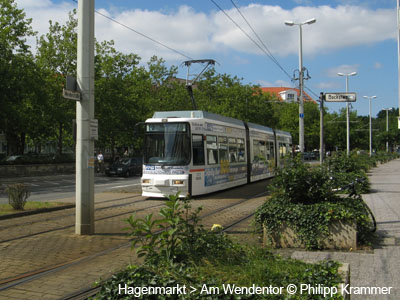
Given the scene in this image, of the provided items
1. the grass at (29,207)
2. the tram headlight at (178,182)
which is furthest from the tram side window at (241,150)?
the grass at (29,207)

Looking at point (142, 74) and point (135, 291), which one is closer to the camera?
point (135, 291)

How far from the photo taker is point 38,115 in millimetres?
32000

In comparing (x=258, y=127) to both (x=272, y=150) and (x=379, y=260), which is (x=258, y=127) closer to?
(x=272, y=150)

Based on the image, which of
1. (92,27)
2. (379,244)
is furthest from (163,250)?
(92,27)

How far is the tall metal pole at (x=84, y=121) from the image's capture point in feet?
28.7

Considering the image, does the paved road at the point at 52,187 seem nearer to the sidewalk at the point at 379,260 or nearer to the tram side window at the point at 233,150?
the tram side window at the point at 233,150

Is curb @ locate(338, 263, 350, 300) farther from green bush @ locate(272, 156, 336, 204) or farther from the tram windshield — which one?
the tram windshield

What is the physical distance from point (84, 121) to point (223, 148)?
30.4ft

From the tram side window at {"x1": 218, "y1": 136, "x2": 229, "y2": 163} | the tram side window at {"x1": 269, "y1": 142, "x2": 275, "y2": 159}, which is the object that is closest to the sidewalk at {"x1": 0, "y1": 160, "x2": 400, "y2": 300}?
the tram side window at {"x1": 218, "y1": 136, "x2": 229, "y2": 163}

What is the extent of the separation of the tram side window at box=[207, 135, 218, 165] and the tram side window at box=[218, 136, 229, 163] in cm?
43

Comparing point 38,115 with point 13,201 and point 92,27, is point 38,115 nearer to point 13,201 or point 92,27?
point 13,201

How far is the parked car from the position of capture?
32062 mm

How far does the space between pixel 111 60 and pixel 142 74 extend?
474 centimetres

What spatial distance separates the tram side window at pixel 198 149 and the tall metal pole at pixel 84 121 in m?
6.44
